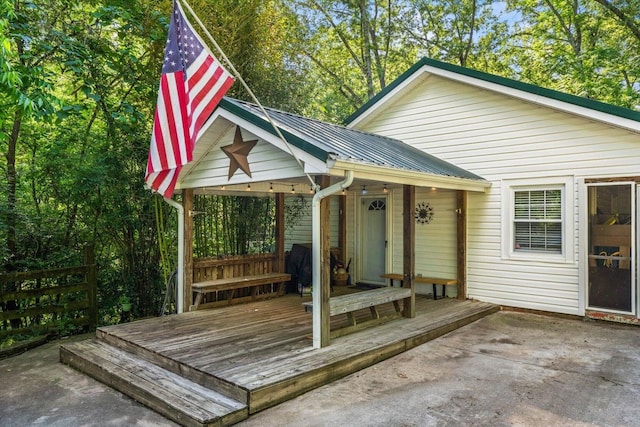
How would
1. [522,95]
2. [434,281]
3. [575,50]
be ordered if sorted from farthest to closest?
[575,50] < [434,281] < [522,95]

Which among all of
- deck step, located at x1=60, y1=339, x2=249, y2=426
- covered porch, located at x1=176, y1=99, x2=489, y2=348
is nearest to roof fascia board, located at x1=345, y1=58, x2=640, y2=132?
covered porch, located at x1=176, y1=99, x2=489, y2=348

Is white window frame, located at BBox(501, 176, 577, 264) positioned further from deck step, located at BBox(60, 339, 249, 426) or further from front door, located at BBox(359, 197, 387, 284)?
deck step, located at BBox(60, 339, 249, 426)

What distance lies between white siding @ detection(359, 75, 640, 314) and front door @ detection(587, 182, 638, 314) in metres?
0.19

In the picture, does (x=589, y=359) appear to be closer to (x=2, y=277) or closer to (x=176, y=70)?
(x=176, y=70)

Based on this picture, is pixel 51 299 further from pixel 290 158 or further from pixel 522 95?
pixel 522 95

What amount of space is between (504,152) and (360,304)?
3884 millimetres

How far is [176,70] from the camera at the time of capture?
3.93 metres

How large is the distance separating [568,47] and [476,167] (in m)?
11.3

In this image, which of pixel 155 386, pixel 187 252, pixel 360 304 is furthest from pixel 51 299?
pixel 360 304

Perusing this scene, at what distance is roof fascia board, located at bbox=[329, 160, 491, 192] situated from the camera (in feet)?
13.5

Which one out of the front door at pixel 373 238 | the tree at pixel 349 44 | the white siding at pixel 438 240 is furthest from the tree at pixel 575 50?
the front door at pixel 373 238

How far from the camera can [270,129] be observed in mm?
4438

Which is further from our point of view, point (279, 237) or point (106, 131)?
point (279, 237)

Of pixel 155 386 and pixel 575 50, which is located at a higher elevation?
pixel 575 50
